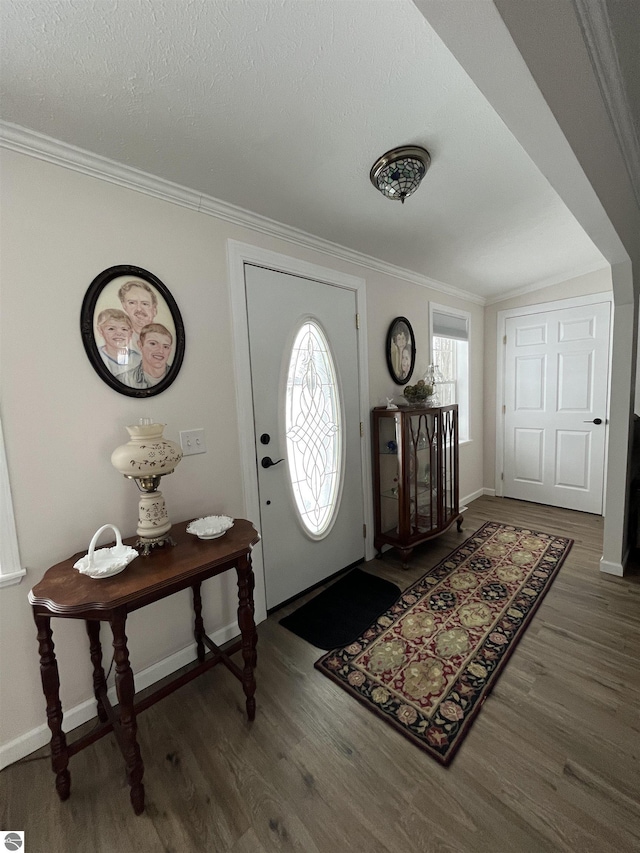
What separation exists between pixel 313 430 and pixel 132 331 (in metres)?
1.21

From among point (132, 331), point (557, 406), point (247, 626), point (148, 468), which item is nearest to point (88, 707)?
point (247, 626)

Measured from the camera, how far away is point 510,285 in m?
3.69

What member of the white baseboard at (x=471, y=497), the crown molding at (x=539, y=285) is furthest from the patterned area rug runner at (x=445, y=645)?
the crown molding at (x=539, y=285)

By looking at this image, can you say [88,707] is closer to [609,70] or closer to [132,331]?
[132,331]

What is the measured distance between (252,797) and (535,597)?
1.93 meters

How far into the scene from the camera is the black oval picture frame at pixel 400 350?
2863 mm

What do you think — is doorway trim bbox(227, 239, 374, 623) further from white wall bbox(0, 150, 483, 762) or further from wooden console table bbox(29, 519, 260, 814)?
wooden console table bbox(29, 519, 260, 814)

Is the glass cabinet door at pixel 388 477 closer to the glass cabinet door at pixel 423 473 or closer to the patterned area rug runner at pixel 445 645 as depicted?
the glass cabinet door at pixel 423 473

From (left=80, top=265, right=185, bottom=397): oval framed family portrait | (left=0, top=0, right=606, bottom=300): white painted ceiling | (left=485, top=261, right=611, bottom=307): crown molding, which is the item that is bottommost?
(left=80, top=265, right=185, bottom=397): oval framed family portrait

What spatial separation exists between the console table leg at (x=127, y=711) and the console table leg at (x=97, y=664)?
1.35 ft

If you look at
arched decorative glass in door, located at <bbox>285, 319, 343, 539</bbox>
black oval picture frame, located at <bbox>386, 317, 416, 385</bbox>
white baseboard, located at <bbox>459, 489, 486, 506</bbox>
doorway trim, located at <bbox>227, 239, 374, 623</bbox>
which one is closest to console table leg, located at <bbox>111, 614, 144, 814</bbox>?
doorway trim, located at <bbox>227, 239, 374, 623</bbox>

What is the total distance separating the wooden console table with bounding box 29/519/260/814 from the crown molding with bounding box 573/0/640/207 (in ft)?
6.60

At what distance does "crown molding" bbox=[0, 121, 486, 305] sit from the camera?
1.26 metres

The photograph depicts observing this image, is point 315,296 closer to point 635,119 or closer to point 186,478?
point 186,478
